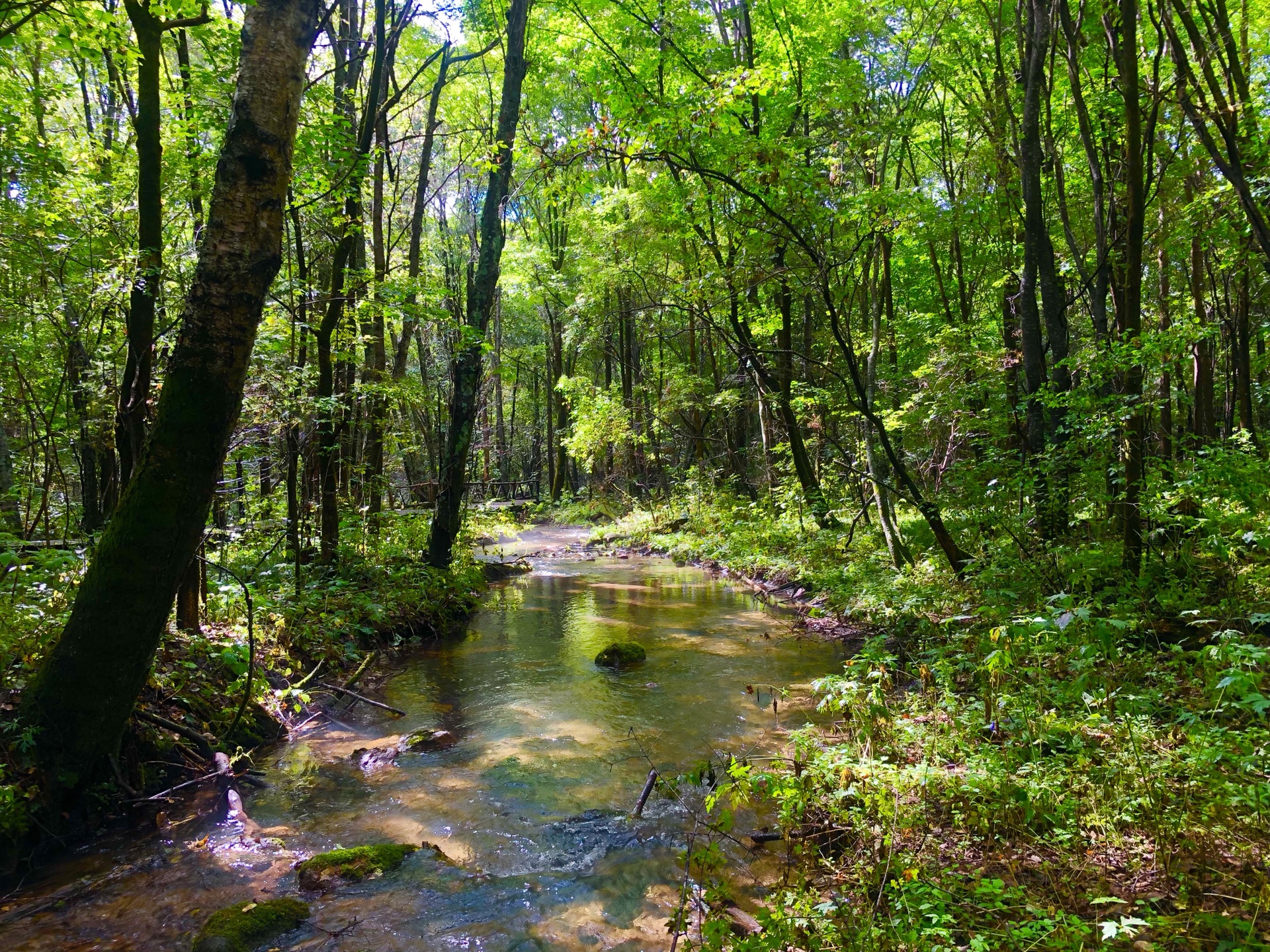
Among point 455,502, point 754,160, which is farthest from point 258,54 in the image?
point 455,502

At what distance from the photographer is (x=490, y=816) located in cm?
473

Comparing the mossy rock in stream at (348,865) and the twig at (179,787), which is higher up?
the twig at (179,787)

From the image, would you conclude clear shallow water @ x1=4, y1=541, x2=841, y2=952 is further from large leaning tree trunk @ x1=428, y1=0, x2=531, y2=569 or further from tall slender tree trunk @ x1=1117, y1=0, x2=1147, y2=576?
tall slender tree trunk @ x1=1117, y1=0, x2=1147, y2=576

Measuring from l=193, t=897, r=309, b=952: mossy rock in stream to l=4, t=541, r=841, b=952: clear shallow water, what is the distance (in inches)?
3.9

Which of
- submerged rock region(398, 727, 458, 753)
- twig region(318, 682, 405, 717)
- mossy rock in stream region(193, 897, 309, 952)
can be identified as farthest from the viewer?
twig region(318, 682, 405, 717)

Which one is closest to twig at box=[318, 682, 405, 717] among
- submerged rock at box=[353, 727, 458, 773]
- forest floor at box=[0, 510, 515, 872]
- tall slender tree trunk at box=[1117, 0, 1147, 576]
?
forest floor at box=[0, 510, 515, 872]

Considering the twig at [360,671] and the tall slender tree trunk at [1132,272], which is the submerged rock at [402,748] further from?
the tall slender tree trunk at [1132,272]

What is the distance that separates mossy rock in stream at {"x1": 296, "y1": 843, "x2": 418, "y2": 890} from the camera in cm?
387

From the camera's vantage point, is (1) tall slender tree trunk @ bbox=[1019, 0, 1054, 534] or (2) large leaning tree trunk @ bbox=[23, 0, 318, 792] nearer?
(2) large leaning tree trunk @ bbox=[23, 0, 318, 792]

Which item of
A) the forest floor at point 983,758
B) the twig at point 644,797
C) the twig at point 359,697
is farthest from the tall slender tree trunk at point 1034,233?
the twig at point 359,697

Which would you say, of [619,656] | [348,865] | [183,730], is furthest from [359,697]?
[619,656]

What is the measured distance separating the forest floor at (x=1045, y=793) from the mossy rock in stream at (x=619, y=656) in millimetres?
2927

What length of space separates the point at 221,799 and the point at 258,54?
5093 mm

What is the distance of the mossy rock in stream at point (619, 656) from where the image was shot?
8.13m
